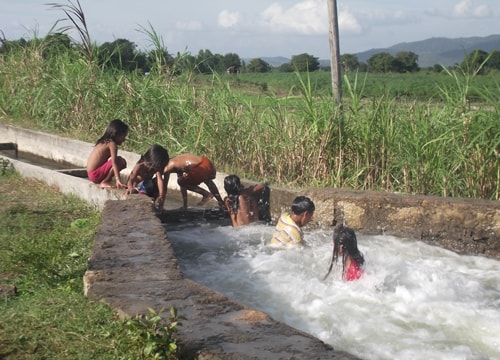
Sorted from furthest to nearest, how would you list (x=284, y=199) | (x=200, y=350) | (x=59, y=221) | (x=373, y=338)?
(x=284, y=199) → (x=59, y=221) → (x=373, y=338) → (x=200, y=350)

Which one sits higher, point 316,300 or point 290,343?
point 290,343

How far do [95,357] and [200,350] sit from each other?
544mm

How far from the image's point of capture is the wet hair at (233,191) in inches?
317

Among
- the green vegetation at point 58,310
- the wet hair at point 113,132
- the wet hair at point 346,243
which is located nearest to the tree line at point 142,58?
the wet hair at point 113,132

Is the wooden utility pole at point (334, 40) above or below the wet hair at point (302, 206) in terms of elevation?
above

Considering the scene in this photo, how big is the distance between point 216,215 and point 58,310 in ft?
13.9

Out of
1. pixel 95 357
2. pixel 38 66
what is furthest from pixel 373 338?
pixel 38 66

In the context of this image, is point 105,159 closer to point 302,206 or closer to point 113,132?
point 113,132

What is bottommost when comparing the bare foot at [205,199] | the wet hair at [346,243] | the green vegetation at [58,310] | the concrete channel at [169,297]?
the bare foot at [205,199]

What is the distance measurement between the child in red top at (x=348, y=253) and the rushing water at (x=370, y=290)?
84 mm

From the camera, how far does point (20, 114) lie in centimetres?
1438

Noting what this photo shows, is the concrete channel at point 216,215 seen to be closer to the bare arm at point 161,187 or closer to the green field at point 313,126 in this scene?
the bare arm at point 161,187

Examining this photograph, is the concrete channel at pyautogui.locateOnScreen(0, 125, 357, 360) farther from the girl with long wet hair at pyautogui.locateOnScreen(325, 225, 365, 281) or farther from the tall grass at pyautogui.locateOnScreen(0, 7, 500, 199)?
the tall grass at pyautogui.locateOnScreen(0, 7, 500, 199)

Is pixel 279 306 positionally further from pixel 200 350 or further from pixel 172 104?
pixel 172 104
